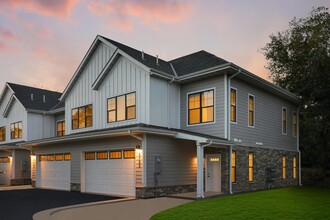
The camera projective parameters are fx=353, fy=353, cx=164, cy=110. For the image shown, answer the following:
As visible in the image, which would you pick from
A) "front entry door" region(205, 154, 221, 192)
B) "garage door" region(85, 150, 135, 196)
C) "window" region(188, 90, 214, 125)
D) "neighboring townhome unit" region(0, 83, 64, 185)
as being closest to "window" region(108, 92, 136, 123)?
"garage door" region(85, 150, 135, 196)

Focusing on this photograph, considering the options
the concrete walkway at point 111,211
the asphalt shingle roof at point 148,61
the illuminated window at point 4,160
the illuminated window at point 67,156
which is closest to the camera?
the concrete walkway at point 111,211

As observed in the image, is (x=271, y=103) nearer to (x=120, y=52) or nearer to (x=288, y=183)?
(x=288, y=183)

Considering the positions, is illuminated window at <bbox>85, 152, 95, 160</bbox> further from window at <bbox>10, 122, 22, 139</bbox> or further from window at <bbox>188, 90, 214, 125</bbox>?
window at <bbox>10, 122, 22, 139</bbox>

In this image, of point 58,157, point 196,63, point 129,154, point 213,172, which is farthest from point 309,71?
point 58,157

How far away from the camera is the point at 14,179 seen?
27984mm

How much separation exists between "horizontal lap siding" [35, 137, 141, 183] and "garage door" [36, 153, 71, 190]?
1.42 feet

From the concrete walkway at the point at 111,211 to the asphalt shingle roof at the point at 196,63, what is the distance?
291 inches

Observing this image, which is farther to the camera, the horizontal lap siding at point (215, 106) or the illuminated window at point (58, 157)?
the illuminated window at point (58, 157)

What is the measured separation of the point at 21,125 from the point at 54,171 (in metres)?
8.08

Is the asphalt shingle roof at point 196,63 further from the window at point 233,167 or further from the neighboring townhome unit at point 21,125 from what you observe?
the neighboring townhome unit at point 21,125

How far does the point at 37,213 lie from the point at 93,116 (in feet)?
32.5

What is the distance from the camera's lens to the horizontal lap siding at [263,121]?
18438 mm

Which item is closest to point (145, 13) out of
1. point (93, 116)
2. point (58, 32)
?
point (58, 32)

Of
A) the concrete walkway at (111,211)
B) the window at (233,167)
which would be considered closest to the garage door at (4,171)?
the concrete walkway at (111,211)
